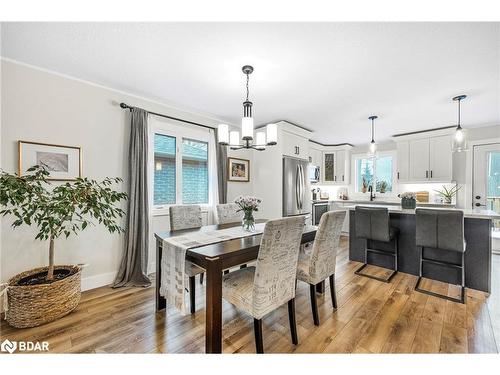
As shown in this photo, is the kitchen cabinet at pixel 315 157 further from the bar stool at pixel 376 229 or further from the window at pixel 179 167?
the window at pixel 179 167

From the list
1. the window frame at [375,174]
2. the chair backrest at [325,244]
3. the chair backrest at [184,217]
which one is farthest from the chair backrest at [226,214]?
the window frame at [375,174]

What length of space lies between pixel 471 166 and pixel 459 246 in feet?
9.33

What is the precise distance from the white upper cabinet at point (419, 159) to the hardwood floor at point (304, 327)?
264 centimetres

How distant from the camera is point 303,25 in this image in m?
1.62

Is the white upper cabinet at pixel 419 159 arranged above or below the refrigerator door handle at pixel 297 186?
above

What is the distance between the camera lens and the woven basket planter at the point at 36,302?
185 centimetres

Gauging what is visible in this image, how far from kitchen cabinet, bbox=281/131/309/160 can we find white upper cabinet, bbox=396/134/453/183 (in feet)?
7.45

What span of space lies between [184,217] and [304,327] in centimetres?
174

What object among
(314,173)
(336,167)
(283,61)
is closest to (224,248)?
(283,61)

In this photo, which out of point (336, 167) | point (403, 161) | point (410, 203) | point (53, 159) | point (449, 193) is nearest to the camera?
point (53, 159)

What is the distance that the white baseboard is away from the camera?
2578mm

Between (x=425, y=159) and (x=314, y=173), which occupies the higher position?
(x=425, y=159)

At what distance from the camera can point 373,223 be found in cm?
306

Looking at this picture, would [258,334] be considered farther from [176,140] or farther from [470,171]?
[470,171]
